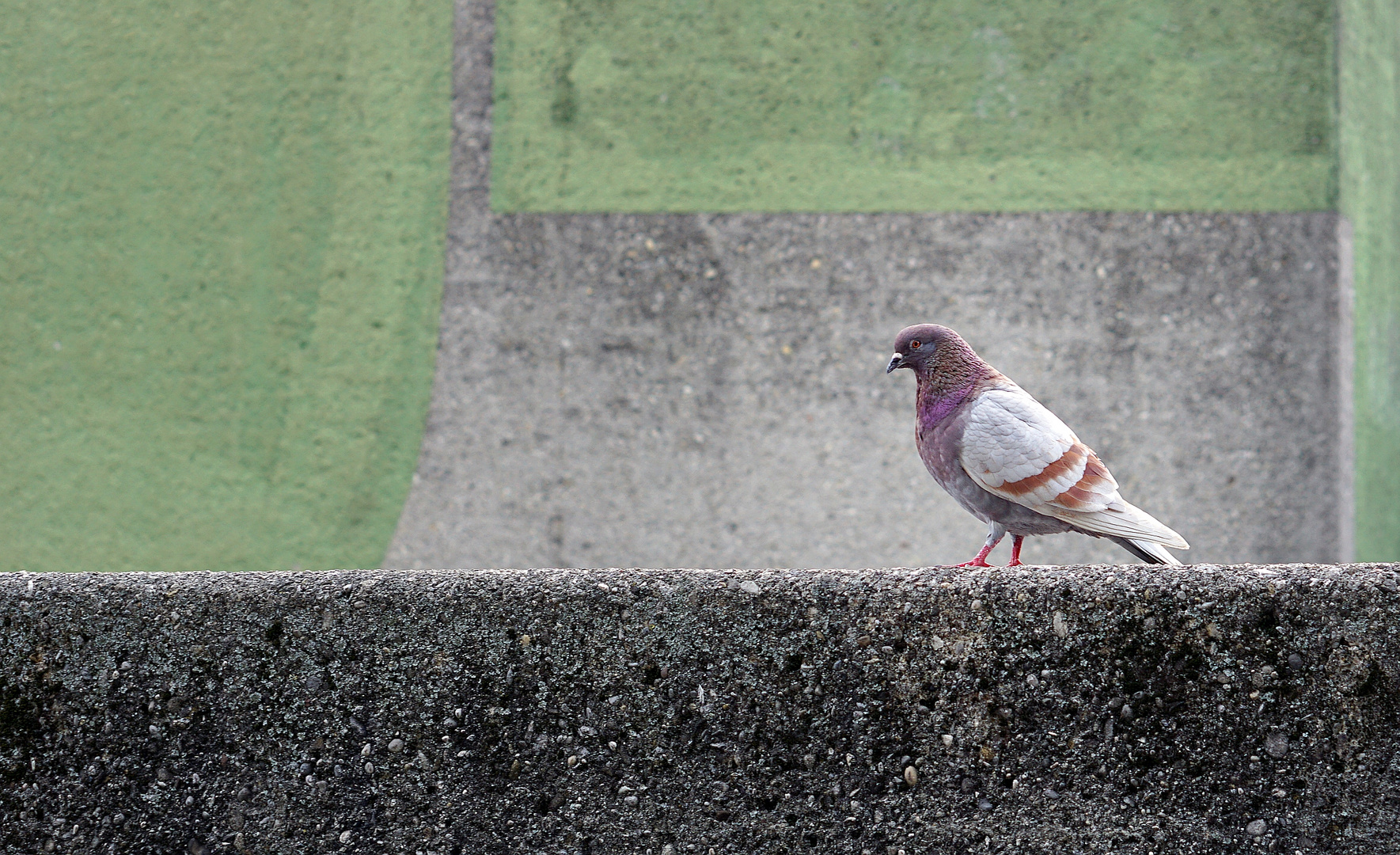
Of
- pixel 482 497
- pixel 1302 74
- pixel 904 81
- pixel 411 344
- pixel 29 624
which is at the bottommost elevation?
pixel 482 497

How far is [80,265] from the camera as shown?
412 centimetres

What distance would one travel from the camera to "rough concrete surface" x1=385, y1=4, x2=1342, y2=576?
3.83 metres

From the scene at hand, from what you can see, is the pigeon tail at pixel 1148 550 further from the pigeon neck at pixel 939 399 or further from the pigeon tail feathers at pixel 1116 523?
the pigeon neck at pixel 939 399

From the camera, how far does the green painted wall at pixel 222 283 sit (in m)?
4.06

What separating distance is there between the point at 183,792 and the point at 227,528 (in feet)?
9.32

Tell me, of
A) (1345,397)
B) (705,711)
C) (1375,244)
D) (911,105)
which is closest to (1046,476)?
(705,711)

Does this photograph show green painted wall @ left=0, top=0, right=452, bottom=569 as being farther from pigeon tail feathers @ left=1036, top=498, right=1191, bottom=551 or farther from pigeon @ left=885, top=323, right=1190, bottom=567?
pigeon tail feathers @ left=1036, top=498, right=1191, bottom=551

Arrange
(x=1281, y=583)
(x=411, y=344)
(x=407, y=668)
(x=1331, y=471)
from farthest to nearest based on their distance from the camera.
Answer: (x=411, y=344)
(x=1331, y=471)
(x=407, y=668)
(x=1281, y=583)

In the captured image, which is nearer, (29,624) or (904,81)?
(29,624)

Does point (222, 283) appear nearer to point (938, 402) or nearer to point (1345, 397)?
point (938, 402)

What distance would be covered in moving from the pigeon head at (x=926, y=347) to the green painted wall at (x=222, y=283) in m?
2.49

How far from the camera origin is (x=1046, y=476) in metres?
1.91

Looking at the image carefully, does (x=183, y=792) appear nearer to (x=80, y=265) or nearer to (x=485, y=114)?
(x=485, y=114)

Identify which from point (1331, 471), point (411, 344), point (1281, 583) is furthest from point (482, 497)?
point (1331, 471)
